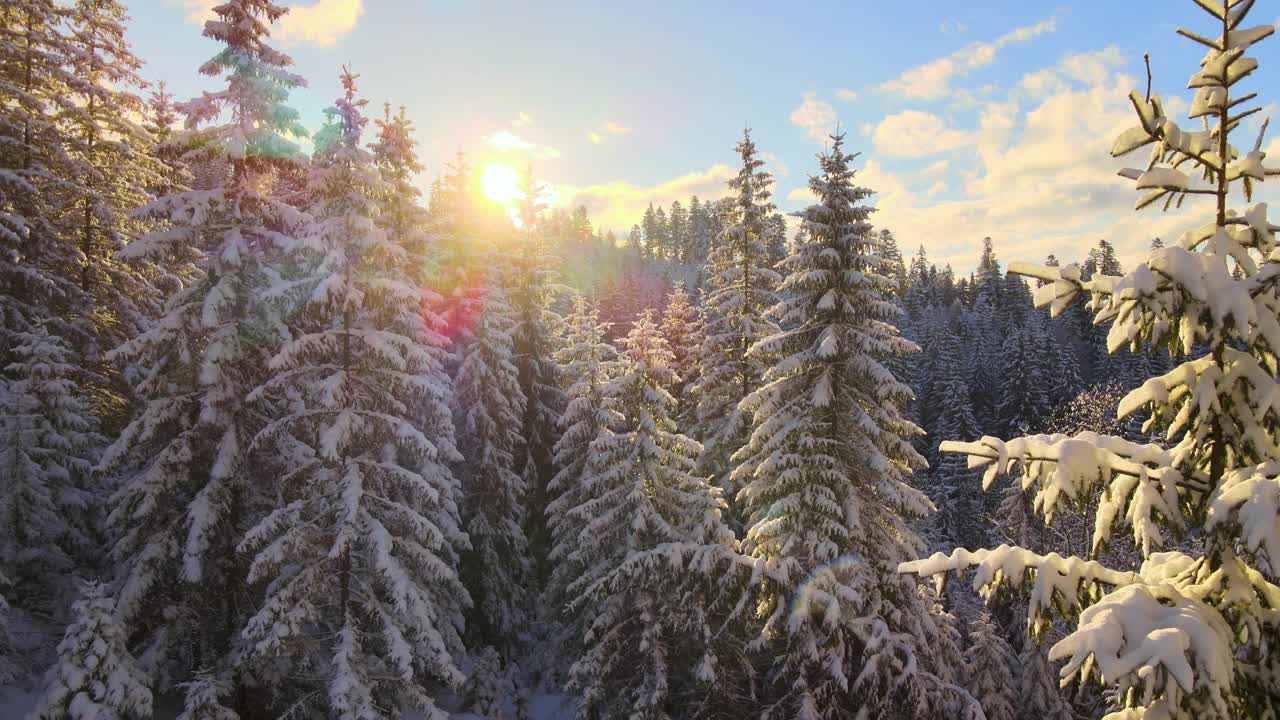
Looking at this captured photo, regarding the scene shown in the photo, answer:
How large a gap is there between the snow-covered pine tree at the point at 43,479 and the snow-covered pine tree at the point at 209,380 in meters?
2.26

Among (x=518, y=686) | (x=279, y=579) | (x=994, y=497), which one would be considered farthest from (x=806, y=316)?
(x=994, y=497)

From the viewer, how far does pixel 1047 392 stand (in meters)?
66.8

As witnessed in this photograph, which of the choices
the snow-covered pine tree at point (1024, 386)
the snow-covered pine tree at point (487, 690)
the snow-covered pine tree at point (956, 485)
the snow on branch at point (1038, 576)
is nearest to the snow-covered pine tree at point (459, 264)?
the snow-covered pine tree at point (487, 690)

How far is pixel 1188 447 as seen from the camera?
16.5 ft

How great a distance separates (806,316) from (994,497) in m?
50.7

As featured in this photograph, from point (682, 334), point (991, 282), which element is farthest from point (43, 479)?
point (991, 282)

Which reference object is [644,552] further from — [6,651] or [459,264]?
[459,264]

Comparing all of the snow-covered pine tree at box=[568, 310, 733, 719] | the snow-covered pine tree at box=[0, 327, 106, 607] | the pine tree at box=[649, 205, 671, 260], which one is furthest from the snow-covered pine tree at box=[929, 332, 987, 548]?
the pine tree at box=[649, 205, 671, 260]

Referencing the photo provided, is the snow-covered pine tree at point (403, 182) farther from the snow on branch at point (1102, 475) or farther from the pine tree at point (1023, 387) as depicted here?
the pine tree at point (1023, 387)

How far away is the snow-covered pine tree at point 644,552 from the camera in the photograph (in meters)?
17.0

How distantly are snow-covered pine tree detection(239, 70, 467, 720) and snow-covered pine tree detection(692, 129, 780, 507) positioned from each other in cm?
1206

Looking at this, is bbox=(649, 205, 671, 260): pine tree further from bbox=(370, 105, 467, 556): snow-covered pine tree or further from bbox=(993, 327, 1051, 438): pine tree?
bbox=(370, 105, 467, 556): snow-covered pine tree

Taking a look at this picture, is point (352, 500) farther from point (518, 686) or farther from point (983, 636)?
point (983, 636)

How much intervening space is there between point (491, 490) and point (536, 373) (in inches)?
268
